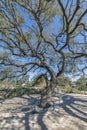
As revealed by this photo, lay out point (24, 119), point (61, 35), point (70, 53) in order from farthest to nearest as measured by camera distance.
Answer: point (70, 53) < point (61, 35) < point (24, 119)

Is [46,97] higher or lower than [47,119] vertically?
higher

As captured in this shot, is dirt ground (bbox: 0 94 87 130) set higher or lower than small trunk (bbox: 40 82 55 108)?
lower

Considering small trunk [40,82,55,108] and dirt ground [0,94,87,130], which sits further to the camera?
small trunk [40,82,55,108]

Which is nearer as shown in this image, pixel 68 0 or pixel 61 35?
pixel 68 0


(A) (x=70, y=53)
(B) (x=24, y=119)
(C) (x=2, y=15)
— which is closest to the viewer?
(B) (x=24, y=119)

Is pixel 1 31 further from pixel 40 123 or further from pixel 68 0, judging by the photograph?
pixel 40 123

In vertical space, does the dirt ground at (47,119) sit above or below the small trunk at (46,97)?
below

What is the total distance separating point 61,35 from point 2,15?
9.36 ft

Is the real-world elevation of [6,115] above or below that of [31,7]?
below

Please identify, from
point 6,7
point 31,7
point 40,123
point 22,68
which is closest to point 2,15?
point 6,7

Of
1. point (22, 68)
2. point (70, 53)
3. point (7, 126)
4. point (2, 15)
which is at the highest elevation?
point (2, 15)

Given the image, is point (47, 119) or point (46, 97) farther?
point (46, 97)

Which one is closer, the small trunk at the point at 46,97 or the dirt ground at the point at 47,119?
the dirt ground at the point at 47,119

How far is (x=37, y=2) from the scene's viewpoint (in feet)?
27.0
